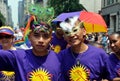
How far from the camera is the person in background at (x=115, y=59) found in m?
4.63

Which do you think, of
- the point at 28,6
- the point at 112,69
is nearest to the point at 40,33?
the point at 28,6

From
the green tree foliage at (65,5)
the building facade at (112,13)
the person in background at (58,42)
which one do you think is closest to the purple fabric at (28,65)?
Result: the person in background at (58,42)

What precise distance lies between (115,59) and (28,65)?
4.64 ft

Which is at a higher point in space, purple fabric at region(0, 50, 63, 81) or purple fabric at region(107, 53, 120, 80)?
purple fabric at region(0, 50, 63, 81)

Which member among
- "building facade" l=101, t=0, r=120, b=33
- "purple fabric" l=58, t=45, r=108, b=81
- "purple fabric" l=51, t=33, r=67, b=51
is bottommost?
"building facade" l=101, t=0, r=120, b=33

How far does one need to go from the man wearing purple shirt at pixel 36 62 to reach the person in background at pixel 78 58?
230 mm

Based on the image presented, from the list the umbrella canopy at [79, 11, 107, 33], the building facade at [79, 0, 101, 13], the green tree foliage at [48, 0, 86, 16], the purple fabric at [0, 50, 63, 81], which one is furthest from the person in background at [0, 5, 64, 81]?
the building facade at [79, 0, 101, 13]

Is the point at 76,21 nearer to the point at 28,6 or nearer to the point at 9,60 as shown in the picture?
the point at 28,6

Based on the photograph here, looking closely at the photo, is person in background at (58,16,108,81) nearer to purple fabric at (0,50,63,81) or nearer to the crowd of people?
the crowd of people

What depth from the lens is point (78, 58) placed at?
4324mm

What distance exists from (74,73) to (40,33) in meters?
0.58

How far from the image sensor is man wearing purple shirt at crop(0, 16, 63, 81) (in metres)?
3.98

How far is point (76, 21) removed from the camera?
14.6 ft

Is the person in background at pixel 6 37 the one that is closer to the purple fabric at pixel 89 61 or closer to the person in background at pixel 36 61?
the purple fabric at pixel 89 61
